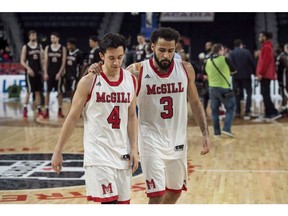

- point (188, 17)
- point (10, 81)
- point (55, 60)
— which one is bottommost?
point (10, 81)

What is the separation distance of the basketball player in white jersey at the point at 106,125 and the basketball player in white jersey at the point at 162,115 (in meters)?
0.41

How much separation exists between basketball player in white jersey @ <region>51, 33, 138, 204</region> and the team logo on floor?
260cm

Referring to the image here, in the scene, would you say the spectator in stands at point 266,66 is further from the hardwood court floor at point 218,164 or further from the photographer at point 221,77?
the photographer at point 221,77

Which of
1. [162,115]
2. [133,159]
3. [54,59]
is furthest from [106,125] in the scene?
[54,59]

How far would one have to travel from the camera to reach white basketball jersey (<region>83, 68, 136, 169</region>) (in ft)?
14.0

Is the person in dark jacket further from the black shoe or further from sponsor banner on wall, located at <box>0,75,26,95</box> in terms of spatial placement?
sponsor banner on wall, located at <box>0,75,26,95</box>

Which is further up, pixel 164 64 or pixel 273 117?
pixel 164 64

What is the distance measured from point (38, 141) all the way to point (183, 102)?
5.63 m

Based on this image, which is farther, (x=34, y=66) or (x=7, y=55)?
(x=7, y=55)

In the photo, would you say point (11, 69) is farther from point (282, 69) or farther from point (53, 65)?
point (282, 69)

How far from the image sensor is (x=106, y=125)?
429cm

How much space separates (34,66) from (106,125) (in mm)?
8717

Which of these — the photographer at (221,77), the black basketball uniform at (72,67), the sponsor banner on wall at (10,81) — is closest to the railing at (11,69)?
the sponsor banner on wall at (10,81)

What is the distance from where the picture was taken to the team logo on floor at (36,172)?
6915mm
